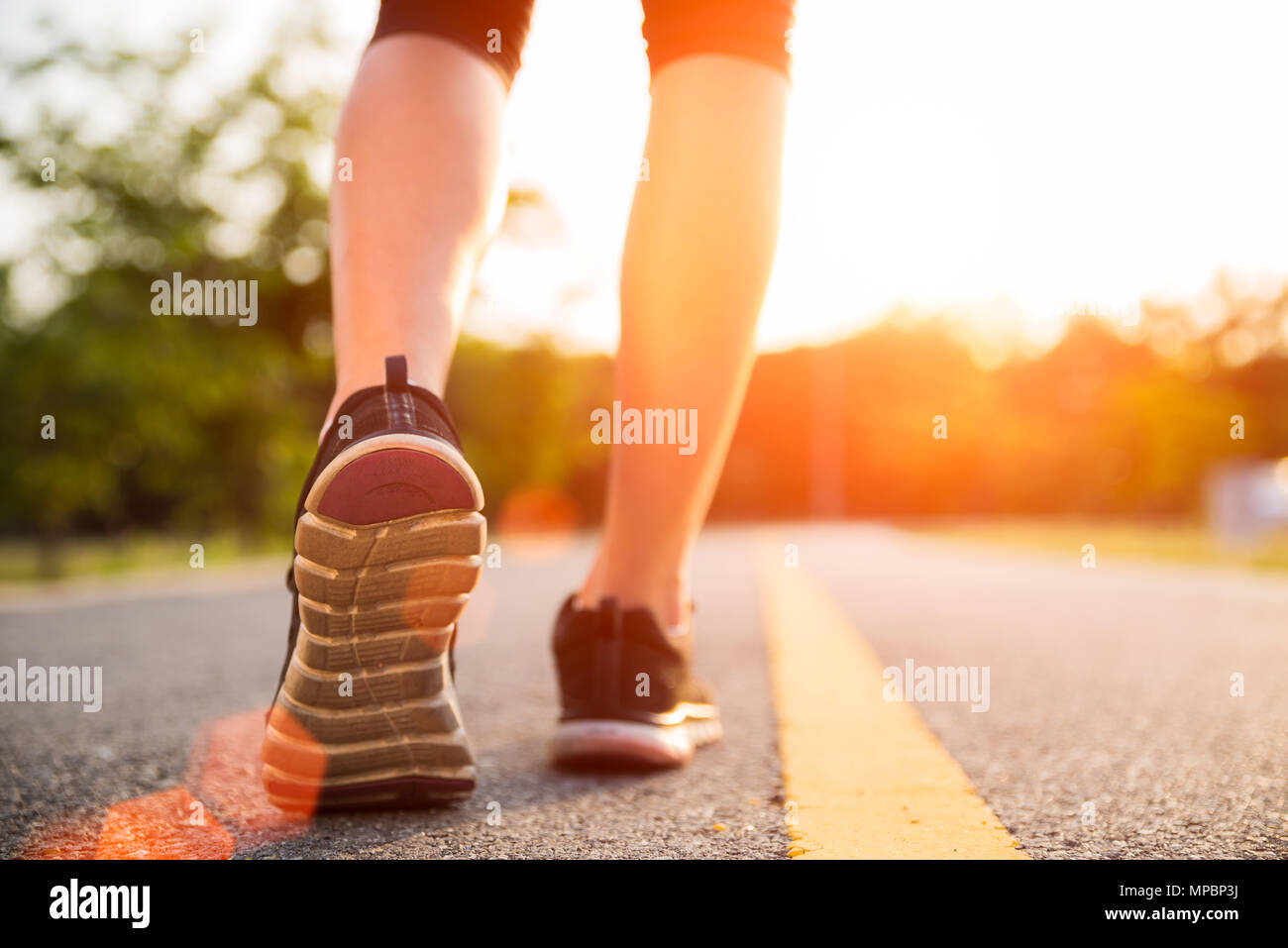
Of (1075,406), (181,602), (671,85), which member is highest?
(1075,406)

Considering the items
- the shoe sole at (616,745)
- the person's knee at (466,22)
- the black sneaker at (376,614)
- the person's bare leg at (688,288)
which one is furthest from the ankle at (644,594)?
the person's knee at (466,22)

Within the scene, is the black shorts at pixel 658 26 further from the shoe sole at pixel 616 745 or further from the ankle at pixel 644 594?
the shoe sole at pixel 616 745

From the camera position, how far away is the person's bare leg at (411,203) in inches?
43.6

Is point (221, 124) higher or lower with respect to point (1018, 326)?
lower

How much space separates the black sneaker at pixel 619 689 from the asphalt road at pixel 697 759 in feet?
0.12

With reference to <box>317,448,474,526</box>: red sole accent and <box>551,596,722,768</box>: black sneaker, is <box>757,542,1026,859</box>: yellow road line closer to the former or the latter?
<box>551,596,722,768</box>: black sneaker

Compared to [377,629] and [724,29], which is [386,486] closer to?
[377,629]

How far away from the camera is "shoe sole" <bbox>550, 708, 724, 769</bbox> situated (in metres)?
1.23

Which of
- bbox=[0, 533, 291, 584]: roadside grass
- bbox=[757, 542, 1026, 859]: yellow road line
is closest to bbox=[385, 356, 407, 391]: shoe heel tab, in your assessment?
bbox=[757, 542, 1026, 859]: yellow road line
